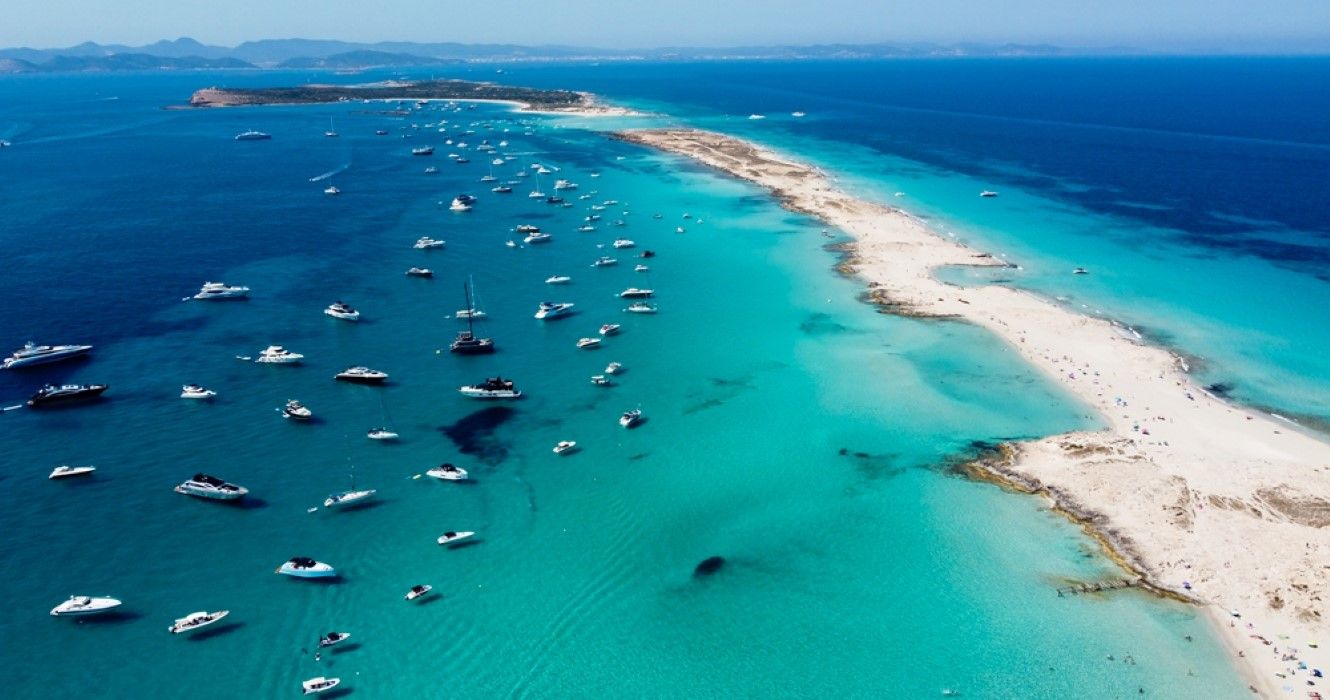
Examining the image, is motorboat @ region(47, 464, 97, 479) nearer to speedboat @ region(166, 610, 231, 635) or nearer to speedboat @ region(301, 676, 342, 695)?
speedboat @ region(166, 610, 231, 635)

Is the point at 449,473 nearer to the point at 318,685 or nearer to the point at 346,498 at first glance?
the point at 346,498

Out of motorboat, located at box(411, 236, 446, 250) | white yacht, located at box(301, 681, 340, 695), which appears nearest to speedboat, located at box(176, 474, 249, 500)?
white yacht, located at box(301, 681, 340, 695)

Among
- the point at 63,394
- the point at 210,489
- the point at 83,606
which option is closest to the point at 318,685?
the point at 83,606

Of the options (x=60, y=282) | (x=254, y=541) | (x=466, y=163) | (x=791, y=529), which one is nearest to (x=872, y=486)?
(x=791, y=529)

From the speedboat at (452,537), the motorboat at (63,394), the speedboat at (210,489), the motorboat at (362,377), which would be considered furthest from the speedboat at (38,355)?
the speedboat at (452,537)

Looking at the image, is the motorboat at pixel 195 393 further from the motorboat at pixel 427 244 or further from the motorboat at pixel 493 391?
the motorboat at pixel 427 244
